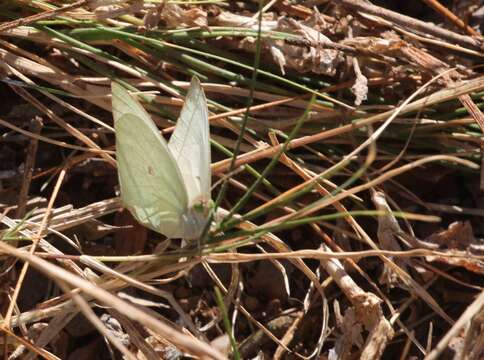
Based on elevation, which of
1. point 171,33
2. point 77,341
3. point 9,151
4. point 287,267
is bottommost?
point 77,341

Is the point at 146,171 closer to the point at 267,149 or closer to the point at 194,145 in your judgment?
the point at 194,145

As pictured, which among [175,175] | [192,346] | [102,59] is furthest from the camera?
[102,59]

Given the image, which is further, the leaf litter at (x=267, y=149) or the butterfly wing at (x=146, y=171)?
the leaf litter at (x=267, y=149)

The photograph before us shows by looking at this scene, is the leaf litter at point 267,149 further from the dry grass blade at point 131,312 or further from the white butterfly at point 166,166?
the dry grass blade at point 131,312

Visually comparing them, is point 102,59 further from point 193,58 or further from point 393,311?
point 393,311

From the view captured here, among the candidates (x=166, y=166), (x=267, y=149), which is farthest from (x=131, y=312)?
(x=267, y=149)

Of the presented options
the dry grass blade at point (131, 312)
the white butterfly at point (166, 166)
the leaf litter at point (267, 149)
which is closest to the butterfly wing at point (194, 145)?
the white butterfly at point (166, 166)

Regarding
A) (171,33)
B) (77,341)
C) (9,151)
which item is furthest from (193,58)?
(77,341)

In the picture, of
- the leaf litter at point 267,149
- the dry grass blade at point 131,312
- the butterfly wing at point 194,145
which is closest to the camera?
the dry grass blade at point 131,312

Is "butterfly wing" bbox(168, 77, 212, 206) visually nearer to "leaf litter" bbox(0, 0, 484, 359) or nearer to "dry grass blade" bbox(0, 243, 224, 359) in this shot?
"leaf litter" bbox(0, 0, 484, 359)
